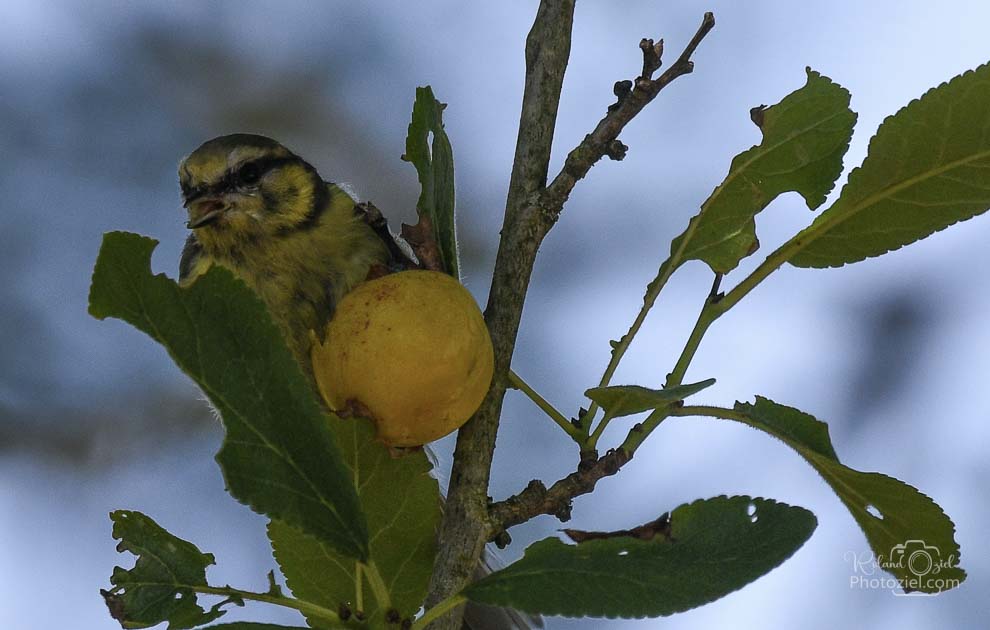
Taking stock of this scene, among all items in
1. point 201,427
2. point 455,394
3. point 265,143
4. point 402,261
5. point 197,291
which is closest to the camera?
point 197,291

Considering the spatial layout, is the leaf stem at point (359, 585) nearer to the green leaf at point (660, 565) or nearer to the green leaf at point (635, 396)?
the green leaf at point (660, 565)

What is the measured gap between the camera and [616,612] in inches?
53.3

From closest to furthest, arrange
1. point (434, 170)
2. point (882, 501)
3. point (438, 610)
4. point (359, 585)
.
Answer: point (438, 610)
point (359, 585)
point (882, 501)
point (434, 170)

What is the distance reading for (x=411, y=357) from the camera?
1.53 m

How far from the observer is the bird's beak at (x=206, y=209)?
277cm

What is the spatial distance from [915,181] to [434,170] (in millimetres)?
708

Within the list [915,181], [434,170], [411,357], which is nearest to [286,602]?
[411,357]

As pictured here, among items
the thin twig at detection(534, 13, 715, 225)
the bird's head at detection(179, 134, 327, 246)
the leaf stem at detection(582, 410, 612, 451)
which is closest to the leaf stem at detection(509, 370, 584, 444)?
the leaf stem at detection(582, 410, 612, 451)

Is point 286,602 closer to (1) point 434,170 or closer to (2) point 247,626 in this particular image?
(2) point 247,626

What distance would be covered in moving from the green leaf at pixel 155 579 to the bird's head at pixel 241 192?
114cm

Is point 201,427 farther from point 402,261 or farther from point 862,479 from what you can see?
point 862,479

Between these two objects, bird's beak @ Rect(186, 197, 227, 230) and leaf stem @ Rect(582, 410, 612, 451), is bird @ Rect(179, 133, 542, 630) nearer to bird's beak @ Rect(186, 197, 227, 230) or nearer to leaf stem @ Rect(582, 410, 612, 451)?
bird's beak @ Rect(186, 197, 227, 230)

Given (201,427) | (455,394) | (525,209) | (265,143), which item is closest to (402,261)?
(265,143)

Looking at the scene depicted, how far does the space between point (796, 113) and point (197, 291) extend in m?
0.94
